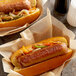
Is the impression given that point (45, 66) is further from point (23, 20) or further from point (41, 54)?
point (23, 20)

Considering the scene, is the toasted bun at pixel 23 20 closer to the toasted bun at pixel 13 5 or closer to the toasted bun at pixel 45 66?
the toasted bun at pixel 13 5

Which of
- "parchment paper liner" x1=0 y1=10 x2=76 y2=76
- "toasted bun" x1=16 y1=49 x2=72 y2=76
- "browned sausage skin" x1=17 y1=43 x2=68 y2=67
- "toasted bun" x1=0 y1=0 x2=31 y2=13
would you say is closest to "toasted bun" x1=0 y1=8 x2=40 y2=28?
"toasted bun" x1=0 y1=0 x2=31 y2=13

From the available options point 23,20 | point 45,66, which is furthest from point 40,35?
point 45,66

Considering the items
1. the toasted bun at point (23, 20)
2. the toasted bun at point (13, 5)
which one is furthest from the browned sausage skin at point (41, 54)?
the toasted bun at point (13, 5)

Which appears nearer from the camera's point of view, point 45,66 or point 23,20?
point 45,66

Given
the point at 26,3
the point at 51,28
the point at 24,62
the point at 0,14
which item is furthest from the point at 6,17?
the point at 24,62
